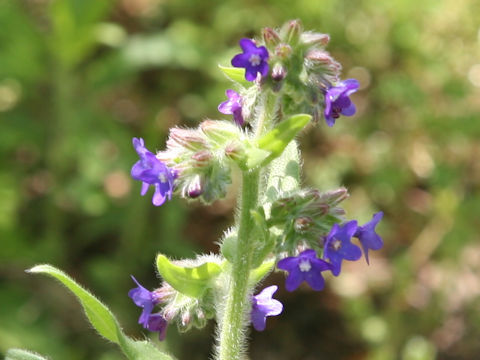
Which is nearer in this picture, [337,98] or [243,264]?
[337,98]

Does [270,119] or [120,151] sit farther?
[120,151]

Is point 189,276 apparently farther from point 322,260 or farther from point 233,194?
point 233,194

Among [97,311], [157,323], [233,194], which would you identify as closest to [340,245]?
[157,323]

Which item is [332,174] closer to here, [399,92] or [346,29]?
[399,92]

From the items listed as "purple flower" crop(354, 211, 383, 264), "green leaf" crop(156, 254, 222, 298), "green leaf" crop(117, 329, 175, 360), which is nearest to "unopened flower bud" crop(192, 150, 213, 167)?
"green leaf" crop(156, 254, 222, 298)

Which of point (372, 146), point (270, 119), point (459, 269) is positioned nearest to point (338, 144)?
point (372, 146)

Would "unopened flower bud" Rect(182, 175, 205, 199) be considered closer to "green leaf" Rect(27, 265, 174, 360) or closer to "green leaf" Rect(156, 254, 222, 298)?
"green leaf" Rect(156, 254, 222, 298)

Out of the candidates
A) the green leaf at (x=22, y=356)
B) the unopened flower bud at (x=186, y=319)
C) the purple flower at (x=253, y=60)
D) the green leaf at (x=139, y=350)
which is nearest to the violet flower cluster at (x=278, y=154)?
the purple flower at (x=253, y=60)
